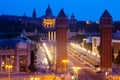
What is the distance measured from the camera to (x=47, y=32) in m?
111

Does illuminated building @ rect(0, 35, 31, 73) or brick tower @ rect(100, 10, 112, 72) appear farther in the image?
illuminated building @ rect(0, 35, 31, 73)

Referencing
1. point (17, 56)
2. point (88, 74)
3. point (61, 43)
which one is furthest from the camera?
point (17, 56)

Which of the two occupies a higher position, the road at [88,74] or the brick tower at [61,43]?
the brick tower at [61,43]

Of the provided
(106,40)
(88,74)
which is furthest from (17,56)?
(106,40)

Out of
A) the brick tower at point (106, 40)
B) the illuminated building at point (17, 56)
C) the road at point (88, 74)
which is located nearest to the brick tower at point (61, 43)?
the road at point (88, 74)

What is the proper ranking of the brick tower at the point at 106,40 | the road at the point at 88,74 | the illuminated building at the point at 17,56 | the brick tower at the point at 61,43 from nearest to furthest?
the road at the point at 88,74 → the brick tower at the point at 61,43 → the brick tower at the point at 106,40 → the illuminated building at the point at 17,56

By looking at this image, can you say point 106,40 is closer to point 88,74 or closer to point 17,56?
point 88,74

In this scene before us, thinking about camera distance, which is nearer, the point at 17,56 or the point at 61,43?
the point at 61,43

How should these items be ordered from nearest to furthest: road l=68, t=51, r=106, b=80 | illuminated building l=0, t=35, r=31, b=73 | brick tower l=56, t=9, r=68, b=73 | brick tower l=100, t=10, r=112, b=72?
road l=68, t=51, r=106, b=80 < brick tower l=56, t=9, r=68, b=73 < brick tower l=100, t=10, r=112, b=72 < illuminated building l=0, t=35, r=31, b=73

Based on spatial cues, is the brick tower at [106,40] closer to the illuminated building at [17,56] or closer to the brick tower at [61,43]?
the brick tower at [61,43]

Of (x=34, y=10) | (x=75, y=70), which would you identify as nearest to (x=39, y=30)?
(x=34, y=10)

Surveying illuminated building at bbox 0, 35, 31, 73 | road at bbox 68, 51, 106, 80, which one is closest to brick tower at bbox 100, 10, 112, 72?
road at bbox 68, 51, 106, 80

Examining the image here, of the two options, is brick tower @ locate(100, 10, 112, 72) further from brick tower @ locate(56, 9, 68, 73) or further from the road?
brick tower @ locate(56, 9, 68, 73)

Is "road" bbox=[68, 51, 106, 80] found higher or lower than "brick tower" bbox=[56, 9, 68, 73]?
lower
